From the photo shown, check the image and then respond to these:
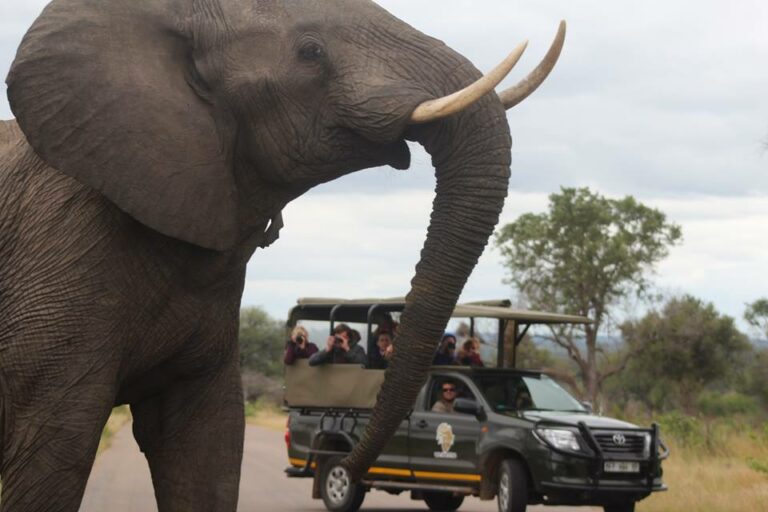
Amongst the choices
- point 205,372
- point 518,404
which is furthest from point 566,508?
point 205,372

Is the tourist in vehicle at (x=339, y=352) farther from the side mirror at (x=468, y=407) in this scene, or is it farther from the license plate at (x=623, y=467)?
the license plate at (x=623, y=467)

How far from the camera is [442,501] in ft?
58.3

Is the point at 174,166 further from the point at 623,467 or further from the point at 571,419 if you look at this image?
the point at 571,419

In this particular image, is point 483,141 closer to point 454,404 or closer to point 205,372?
point 205,372

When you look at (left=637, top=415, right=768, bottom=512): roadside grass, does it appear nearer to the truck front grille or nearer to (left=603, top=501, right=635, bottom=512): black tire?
(left=603, top=501, right=635, bottom=512): black tire

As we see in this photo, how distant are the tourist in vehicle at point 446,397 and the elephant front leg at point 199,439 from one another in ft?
33.5

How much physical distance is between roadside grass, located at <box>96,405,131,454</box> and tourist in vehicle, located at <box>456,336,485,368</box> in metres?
9.04

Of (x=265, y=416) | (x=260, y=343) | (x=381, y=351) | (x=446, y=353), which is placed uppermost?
(x=260, y=343)

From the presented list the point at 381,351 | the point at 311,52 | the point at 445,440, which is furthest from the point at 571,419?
the point at 311,52

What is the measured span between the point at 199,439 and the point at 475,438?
32.1 feet

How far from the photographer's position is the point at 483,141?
5.76 m

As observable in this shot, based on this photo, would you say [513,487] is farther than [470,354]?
No

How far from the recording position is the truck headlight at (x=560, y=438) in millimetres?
15621

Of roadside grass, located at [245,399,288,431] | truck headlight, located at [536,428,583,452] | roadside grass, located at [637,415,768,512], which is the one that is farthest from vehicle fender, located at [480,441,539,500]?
roadside grass, located at [245,399,288,431]
